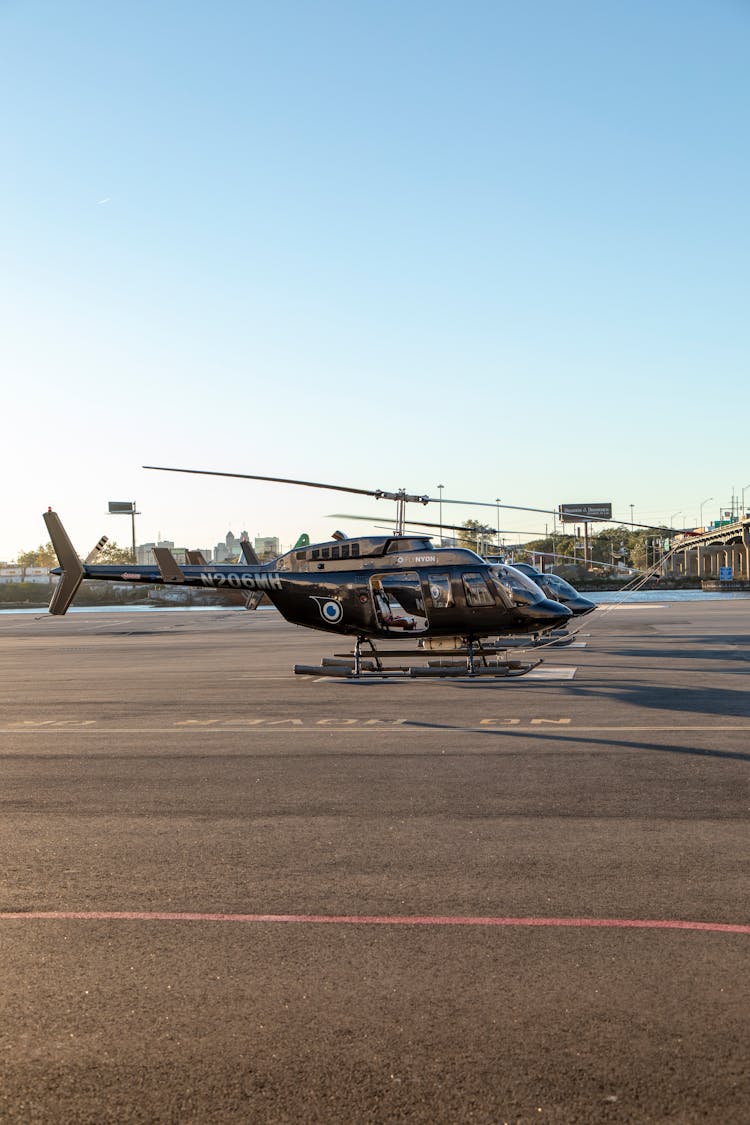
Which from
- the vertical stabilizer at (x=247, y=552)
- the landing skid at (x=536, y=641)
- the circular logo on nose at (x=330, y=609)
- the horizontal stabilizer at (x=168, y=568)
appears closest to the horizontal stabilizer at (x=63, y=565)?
the horizontal stabilizer at (x=168, y=568)

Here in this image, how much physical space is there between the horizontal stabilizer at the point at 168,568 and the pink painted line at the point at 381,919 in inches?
755

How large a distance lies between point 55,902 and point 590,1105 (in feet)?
15.1

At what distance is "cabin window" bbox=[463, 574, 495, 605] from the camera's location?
22.7m

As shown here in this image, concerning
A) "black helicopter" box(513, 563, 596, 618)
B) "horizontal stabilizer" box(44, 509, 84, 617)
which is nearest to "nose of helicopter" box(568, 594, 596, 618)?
"black helicopter" box(513, 563, 596, 618)

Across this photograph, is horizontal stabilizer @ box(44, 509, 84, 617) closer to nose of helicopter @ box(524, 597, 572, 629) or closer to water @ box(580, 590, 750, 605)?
nose of helicopter @ box(524, 597, 572, 629)

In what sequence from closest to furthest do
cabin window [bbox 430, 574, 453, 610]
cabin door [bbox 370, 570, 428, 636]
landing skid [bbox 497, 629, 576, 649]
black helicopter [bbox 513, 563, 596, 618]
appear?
cabin window [bbox 430, 574, 453, 610] < cabin door [bbox 370, 570, 428, 636] < landing skid [bbox 497, 629, 576, 649] < black helicopter [bbox 513, 563, 596, 618]

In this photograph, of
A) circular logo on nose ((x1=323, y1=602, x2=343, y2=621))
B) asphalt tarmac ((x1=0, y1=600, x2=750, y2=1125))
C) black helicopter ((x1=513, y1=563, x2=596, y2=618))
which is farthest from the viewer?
black helicopter ((x1=513, y1=563, x2=596, y2=618))

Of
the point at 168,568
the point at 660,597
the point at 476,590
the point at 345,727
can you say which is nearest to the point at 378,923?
the point at 345,727

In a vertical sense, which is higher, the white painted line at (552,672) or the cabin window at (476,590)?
the cabin window at (476,590)

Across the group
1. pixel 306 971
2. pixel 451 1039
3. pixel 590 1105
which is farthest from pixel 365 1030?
pixel 590 1105

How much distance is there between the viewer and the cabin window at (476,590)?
2266 centimetres

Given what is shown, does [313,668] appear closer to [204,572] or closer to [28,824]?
[204,572]

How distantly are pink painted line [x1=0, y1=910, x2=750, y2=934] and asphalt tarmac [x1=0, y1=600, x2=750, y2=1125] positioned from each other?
0.09 ft

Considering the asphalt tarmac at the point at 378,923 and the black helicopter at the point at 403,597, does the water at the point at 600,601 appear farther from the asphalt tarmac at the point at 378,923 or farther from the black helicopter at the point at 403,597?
the asphalt tarmac at the point at 378,923
